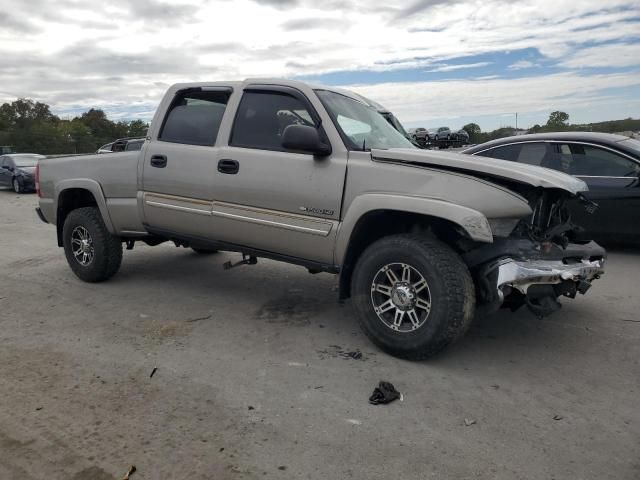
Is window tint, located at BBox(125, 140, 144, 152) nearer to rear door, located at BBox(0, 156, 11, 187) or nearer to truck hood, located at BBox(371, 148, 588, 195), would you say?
truck hood, located at BBox(371, 148, 588, 195)

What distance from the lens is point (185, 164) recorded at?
16.2 feet

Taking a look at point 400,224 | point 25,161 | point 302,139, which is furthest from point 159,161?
point 25,161

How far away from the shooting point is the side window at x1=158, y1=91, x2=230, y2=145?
16.2 feet

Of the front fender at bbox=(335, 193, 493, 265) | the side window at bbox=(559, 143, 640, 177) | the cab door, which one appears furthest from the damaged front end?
the side window at bbox=(559, 143, 640, 177)

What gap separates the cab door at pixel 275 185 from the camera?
13.6ft

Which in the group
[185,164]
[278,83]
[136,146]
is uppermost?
[278,83]

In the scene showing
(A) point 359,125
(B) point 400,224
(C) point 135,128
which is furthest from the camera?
(C) point 135,128

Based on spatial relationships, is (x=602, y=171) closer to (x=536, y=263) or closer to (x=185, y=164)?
(x=536, y=263)

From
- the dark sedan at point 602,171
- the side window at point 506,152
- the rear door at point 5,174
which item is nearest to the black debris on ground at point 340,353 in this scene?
the dark sedan at point 602,171

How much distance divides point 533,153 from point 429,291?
14.7 feet

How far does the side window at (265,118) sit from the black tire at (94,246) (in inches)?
79.3

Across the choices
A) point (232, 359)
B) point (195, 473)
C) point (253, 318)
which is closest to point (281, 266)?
point (253, 318)

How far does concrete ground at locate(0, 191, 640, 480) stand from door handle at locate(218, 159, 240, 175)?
4.24 ft

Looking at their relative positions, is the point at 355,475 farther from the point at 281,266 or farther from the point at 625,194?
the point at 625,194
